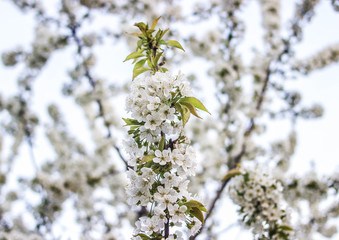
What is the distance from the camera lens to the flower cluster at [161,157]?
65.4 inches

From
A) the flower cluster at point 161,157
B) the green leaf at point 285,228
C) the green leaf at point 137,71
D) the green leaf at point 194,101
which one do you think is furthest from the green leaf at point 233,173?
the green leaf at point 137,71

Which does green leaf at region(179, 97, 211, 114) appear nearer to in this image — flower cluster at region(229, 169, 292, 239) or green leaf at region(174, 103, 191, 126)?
green leaf at region(174, 103, 191, 126)

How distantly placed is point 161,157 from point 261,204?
174cm

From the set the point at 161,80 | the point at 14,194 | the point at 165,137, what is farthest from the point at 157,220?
the point at 14,194

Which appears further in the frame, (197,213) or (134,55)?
(134,55)

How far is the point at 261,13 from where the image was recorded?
7074mm

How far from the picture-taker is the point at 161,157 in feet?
5.53

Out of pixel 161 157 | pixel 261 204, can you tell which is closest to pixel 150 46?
pixel 161 157

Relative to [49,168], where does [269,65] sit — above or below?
above

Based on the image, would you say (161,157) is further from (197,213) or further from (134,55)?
(134,55)

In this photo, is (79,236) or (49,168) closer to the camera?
(79,236)

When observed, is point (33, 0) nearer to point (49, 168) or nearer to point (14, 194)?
point (49, 168)

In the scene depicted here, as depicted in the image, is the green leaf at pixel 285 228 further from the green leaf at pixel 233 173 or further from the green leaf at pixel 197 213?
the green leaf at pixel 197 213

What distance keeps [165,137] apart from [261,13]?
249 inches
